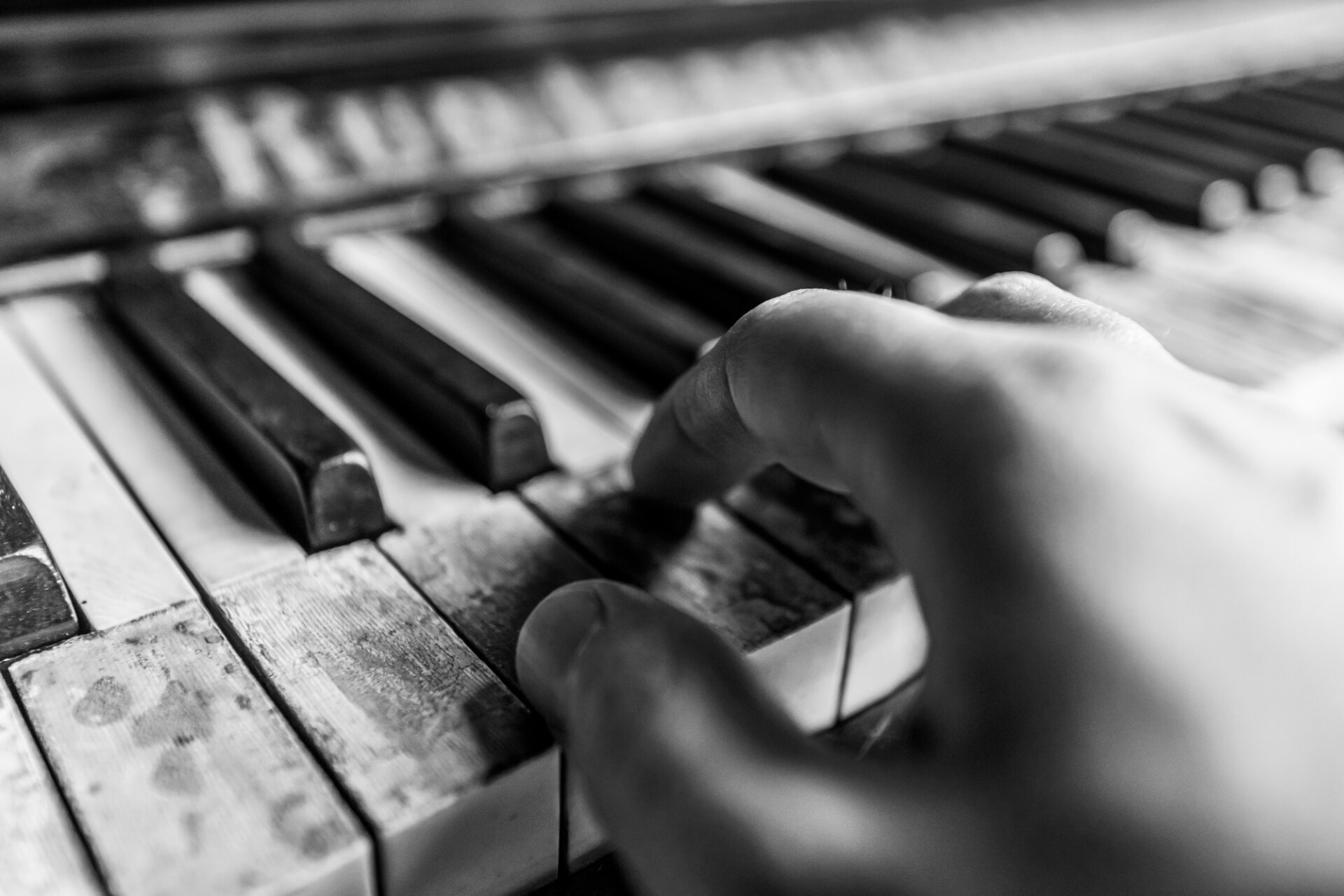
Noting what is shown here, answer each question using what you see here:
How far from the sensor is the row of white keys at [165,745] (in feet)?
1.26

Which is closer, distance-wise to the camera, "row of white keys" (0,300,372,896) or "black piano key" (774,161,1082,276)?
"row of white keys" (0,300,372,896)

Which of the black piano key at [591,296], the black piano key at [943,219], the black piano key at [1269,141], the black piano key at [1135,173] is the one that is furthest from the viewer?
the black piano key at [1269,141]

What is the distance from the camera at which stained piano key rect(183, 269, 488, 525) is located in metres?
0.62

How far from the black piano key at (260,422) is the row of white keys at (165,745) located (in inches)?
2.7

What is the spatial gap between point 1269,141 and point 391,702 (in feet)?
4.11

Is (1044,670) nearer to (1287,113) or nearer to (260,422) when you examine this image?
(260,422)

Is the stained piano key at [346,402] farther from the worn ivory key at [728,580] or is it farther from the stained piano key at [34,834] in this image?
the stained piano key at [34,834]

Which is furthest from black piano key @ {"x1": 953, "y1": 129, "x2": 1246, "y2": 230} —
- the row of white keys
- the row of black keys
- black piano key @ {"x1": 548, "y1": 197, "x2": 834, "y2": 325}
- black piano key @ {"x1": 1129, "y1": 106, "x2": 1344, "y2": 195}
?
the row of white keys

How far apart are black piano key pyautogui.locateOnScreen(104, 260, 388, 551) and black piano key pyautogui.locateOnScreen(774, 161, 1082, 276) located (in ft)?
1.97

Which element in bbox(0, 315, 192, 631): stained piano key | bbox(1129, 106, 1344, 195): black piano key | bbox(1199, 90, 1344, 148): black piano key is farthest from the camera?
bbox(1199, 90, 1344, 148): black piano key

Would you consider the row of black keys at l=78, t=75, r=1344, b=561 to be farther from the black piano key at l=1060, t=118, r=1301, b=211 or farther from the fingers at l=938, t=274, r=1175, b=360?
the fingers at l=938, t=274, r=1175, b=360

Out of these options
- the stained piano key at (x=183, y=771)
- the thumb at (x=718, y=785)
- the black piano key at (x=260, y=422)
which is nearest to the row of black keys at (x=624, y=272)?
the black piano key at (x=260, y=422)

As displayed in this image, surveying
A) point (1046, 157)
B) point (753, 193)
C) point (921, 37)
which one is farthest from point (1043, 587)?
point (921, 37)

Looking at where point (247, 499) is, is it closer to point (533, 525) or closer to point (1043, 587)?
point (533, 525)
